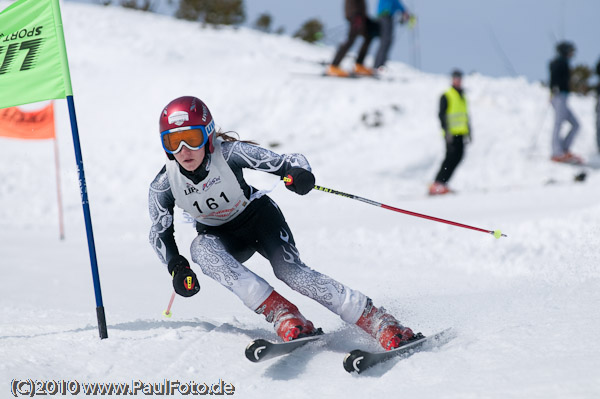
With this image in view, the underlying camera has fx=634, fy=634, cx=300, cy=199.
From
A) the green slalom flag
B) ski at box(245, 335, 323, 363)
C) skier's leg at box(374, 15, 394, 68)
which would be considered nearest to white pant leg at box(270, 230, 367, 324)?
ski at box(245, 335, 323, 363)

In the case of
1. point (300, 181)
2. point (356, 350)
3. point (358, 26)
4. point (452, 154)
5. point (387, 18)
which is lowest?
point (452, 154)

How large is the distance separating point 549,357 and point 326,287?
1.21 meters

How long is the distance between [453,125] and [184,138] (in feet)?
22.1

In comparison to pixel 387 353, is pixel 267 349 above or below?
above

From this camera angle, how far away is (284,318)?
3.50 m

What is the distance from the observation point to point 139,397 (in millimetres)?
2961

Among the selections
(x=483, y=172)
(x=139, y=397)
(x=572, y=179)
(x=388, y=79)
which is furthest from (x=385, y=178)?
(x=139, y=397)

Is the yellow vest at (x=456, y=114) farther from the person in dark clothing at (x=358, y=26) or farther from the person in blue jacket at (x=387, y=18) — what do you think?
the person in blue jacket at (x=387, y=18)

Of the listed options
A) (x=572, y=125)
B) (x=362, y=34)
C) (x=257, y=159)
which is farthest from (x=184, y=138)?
(x=362, y=34)

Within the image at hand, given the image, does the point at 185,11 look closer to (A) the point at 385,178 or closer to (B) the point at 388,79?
(B) the point at 388,79

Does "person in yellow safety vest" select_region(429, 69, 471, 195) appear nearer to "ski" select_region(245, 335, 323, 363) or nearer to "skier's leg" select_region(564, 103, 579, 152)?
"skier's leg" select_region(564, 103, 579, 152)

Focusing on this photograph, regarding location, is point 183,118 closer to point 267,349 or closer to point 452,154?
point 267,349

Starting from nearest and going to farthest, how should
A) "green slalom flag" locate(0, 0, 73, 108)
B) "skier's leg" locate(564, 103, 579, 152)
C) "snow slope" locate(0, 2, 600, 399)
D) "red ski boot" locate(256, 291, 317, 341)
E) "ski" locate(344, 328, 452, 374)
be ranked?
"ski" locate(344, 328, 452, 374) → "snow slope" locate(0, 2, 600, 399) → "red ski boot" locate(256, 291, 317, 341) → "green slalom flag" locate(0, 0, 73, 108) → "skier's leg" locate(564, 103, 579, 152)

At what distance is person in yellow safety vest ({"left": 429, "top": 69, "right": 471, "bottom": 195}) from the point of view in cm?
948
